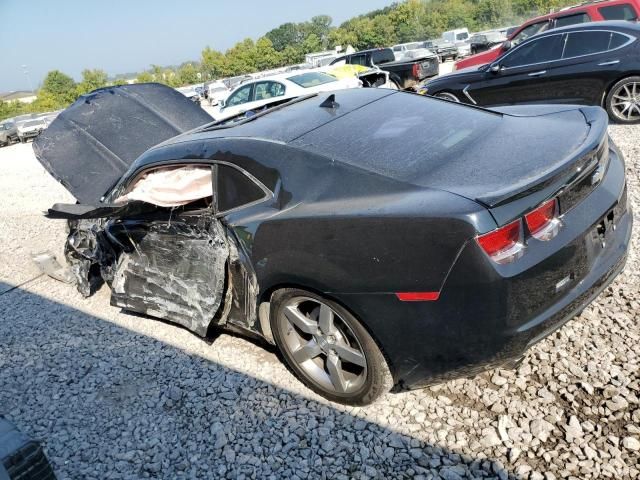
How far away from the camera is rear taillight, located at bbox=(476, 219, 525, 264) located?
2.09m

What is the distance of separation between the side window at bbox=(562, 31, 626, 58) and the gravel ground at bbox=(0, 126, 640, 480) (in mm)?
4604

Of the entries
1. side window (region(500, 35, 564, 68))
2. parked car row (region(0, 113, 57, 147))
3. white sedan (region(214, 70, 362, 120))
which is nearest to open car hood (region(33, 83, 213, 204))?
side window (region(500, 35, 564, 68))

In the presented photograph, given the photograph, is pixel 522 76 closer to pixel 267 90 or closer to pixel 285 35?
pixel 267 90

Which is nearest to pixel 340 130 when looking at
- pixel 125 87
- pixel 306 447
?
pixel 306 447

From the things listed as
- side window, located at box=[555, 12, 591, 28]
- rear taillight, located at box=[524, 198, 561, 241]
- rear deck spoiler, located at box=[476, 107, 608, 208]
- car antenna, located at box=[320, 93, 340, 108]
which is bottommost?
side window, located at box=[555, 12, 591, 28]

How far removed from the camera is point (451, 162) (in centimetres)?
254

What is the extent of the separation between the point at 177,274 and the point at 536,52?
6.87m

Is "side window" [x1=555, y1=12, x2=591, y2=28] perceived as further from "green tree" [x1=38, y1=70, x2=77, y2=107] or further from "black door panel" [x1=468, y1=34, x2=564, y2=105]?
"green tree" [x1=38, y1=70, x2=77, y2=107]

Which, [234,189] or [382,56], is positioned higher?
[234,189]

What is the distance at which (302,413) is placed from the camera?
2.89 m

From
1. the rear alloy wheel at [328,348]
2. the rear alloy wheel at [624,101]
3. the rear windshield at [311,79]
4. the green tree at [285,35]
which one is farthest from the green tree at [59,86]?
the rear alloy wheel at [328,348]

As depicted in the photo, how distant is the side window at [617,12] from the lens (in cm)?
1019

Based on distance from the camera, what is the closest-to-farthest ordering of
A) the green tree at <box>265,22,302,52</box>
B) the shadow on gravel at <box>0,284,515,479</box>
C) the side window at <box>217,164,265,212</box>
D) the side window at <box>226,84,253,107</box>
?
the shadow on gravel at <box>0,284,515,479</box>
the side window at <box>217,164,265,212</box>
the side window at <box>226,84,253,107</box>
the green tree at <box>265,22,302,52</box>

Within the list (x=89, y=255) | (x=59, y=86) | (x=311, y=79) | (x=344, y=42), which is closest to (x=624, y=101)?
(x=311, y=79)
